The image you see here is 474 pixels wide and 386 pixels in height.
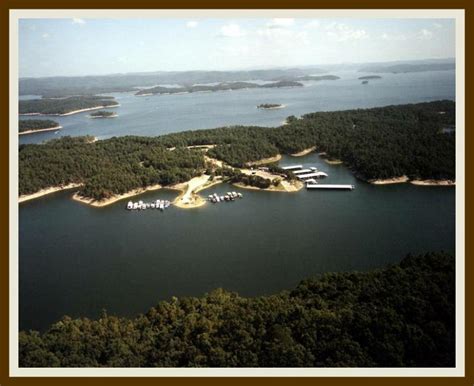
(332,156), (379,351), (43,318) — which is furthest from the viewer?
(332,156)

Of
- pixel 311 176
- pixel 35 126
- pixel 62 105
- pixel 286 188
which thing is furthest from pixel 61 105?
pixel 286 188

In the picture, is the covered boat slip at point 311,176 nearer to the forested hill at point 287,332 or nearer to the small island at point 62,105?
the forested hill at point 287,332

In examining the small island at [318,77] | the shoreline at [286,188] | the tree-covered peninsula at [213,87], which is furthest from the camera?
the small island at [318,77]

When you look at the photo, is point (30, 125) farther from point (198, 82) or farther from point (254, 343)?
point (254, 343)

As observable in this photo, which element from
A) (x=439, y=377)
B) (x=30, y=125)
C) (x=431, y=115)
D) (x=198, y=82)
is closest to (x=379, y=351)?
(x=439, y=377)

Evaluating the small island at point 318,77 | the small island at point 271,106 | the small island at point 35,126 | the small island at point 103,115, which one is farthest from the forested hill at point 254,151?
the small island at point 318,77

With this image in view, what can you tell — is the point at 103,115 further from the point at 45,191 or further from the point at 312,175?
the point at 312,175
